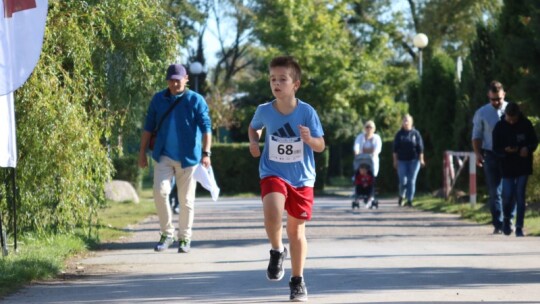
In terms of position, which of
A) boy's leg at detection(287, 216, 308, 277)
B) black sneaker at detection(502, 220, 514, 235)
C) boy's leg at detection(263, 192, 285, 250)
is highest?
boy's leg at detection(263, 192, 285, 250)

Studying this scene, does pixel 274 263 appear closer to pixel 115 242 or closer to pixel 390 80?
pixel 115 242

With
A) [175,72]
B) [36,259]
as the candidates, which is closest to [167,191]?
[175,72]

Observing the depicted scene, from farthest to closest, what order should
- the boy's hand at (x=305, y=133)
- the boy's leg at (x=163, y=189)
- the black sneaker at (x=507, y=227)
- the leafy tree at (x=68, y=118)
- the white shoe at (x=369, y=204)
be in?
the white shoe at (x=369, y=204)
the black sneaker at (x=507, y=227)
the boy's leg at (x=163, y=189)
the leafy tree at (x=68, y=118)
the boy's hand at (x=305, y=133)

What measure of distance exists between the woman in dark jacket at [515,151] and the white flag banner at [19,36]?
701 cm

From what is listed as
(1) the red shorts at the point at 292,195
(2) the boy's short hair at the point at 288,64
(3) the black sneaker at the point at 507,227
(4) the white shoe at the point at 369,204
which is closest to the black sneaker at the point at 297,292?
(1) the red shorts at the point at 292,195

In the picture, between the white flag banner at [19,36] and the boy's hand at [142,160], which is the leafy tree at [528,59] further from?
the white flag banner at [19,36]

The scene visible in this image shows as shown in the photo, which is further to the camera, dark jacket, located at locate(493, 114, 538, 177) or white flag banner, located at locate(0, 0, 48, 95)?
dark jacket, located at locate(493, 114, 538, 177)

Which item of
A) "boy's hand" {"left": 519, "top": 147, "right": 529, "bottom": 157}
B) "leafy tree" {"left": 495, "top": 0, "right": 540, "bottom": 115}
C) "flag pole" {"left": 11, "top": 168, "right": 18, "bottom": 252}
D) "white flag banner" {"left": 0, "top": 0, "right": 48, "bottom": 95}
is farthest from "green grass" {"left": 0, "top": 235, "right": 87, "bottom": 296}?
"leafy tree" {"left": 495, "top": 0, "right": 540, "bottom": 115}

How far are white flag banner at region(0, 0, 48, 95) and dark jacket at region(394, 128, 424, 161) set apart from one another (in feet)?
50.3

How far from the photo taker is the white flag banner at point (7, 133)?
10531mm

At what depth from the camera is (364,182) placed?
76.1ft

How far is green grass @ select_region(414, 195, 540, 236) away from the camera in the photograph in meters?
16.3

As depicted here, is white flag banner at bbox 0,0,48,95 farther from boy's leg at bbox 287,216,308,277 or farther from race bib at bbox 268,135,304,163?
boy's leg at bbox 287,216,308,277

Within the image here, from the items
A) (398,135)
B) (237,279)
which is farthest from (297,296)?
(398,135)
